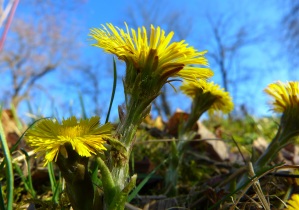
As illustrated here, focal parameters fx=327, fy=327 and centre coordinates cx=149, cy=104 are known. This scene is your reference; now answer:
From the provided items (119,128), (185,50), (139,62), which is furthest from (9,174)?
(185,50)

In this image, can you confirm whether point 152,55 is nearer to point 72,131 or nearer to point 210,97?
point 72,131

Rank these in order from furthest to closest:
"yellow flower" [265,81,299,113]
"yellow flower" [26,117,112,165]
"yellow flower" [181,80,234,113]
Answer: "yellow flower" [181,80,234,113] → "yellow flower" [265,81,299,113] → "yellow flower" [26,117,112,165]

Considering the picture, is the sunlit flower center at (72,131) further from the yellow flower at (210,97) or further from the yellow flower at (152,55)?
the yellow flower at (210,97)

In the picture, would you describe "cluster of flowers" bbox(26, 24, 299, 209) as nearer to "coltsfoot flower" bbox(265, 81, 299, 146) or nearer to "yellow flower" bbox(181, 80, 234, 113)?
"coltsfoot flower" bbox(265, 81, 299, 146)

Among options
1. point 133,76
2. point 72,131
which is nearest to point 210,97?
point 133,76

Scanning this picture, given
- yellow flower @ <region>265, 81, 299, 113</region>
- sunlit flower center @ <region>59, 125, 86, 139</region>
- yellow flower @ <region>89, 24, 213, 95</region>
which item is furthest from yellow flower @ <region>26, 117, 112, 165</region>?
yellow flower @ <region>265, 81, 299, 113</region>
